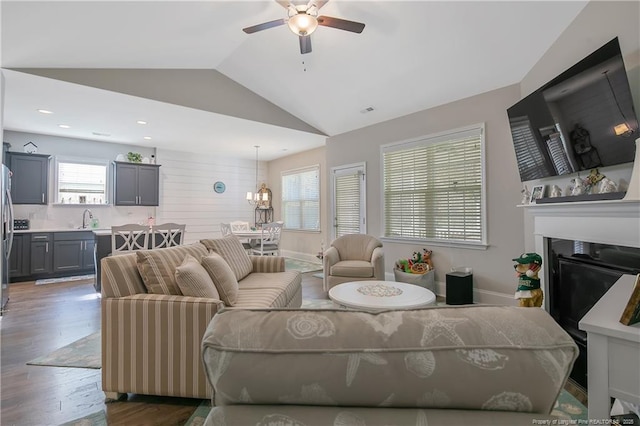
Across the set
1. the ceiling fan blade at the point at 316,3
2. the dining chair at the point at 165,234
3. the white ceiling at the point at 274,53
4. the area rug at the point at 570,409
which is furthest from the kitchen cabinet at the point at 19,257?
the area rug at the point at 570,409

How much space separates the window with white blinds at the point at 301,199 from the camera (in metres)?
6.74

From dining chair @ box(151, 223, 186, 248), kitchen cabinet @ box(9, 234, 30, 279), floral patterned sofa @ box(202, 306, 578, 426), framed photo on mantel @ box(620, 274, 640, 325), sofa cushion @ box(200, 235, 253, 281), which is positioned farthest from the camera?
kitchen cabinet @ box(9, 234, 30, 279)

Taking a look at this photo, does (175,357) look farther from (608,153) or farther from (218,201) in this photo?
(218,201)

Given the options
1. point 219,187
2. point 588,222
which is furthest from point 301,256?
point 588,222

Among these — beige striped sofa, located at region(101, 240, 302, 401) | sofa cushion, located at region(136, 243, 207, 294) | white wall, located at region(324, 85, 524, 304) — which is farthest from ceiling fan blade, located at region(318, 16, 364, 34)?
beige striped sofa, located at region(101, 240, 302, 401)

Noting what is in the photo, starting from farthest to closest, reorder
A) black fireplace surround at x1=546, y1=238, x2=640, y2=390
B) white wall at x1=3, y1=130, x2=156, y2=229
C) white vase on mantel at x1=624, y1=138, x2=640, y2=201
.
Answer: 1. white wall at x1=3, y1=130, x2=156, y2=229
2. black fireplace surround at x1=546, y1=238, x2=640, y2=390
3. white vase on mantel at x1=624, y1=138, x2=640, y2=201

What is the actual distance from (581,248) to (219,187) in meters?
6.84

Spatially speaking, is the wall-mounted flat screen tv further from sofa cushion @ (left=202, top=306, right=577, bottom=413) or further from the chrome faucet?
the chrome faucet

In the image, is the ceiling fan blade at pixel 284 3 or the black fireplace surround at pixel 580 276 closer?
the black fireplace surround at pixel 580 276

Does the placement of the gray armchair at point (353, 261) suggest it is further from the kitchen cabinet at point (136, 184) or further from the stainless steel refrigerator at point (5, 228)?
the kitchen cabinet at point (136, 184)

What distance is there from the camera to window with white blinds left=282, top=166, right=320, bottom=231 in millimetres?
6735

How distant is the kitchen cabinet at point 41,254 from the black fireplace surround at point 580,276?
23.0 ft

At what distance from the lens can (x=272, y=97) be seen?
476 centimetres

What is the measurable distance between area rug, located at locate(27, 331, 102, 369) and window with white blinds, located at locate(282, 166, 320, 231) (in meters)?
4.61
